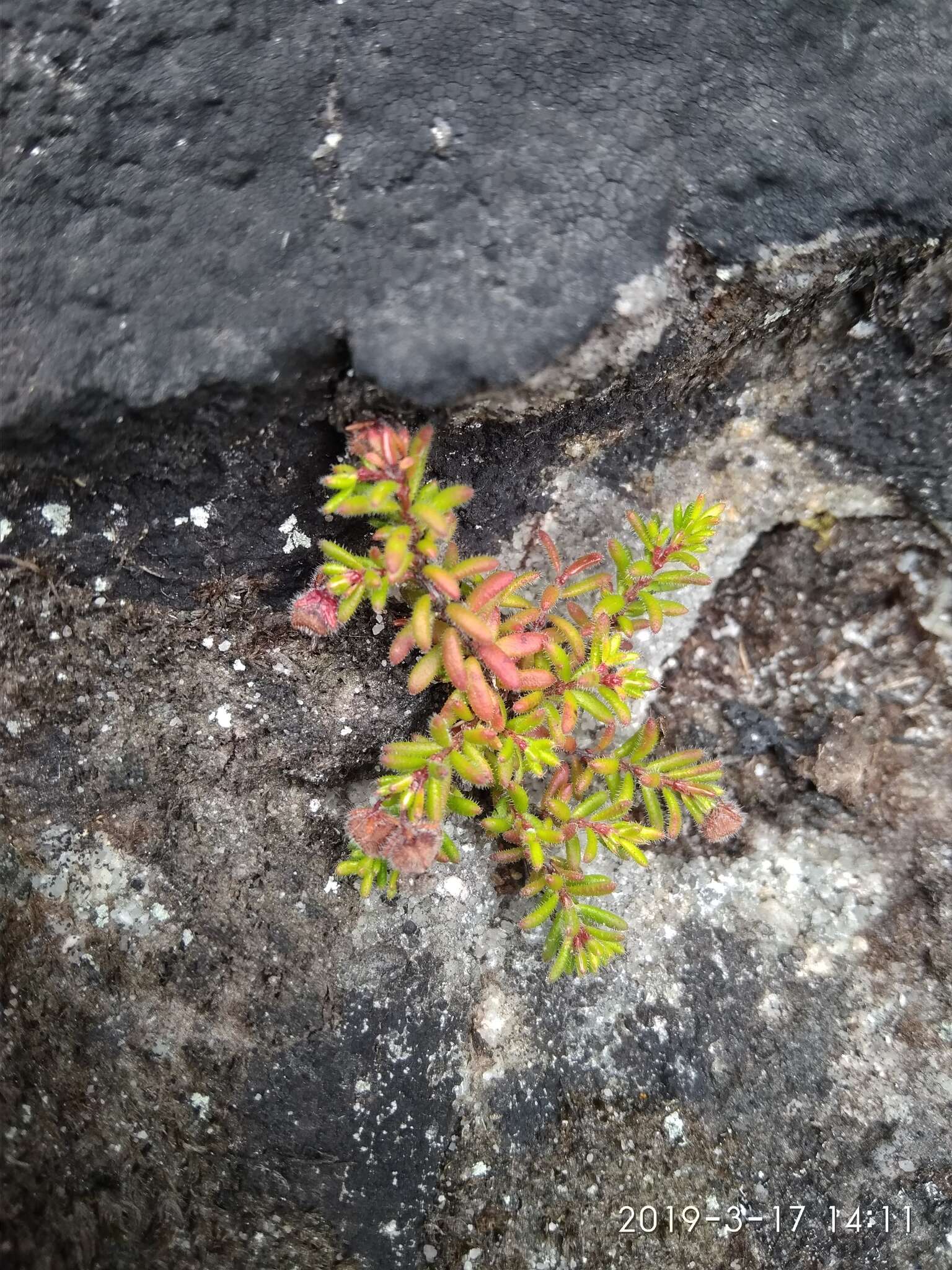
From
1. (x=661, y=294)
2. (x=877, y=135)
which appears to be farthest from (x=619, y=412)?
(x=877, y=135)

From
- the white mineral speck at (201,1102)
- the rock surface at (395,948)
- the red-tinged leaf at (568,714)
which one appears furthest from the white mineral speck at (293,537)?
the white mineral speck at (201,1102)

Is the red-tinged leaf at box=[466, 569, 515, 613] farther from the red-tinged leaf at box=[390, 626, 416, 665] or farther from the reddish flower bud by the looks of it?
the reddish flower bud

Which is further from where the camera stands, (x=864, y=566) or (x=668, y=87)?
(x=864, y=566)

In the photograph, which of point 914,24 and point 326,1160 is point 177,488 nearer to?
point 326,1160

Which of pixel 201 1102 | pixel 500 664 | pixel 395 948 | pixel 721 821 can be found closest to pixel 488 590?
pixel 500 664

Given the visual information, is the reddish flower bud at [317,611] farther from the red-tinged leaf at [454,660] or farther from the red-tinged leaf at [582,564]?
the red-tinged leaf at [582,564]

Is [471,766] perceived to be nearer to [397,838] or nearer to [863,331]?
[397,838]

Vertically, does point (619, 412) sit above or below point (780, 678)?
above

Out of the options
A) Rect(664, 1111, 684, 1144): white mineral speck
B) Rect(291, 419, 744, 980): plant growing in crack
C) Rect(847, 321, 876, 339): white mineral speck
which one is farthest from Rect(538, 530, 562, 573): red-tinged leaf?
Rect(664, 1111, 684, 1144): white mineral speck
